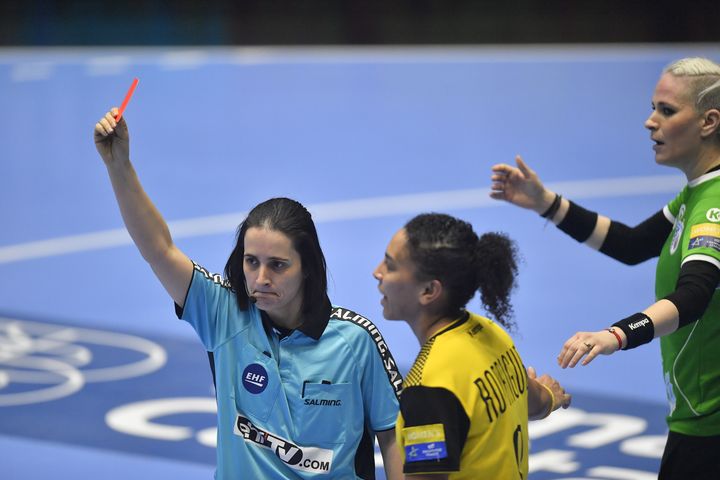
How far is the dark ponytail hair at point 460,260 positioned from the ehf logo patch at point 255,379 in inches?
27.8

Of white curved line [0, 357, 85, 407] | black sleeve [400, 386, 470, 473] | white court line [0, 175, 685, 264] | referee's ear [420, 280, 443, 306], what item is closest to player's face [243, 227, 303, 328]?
referee's ear [420, 280, 443, 306]

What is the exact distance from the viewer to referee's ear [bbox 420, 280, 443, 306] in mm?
3018

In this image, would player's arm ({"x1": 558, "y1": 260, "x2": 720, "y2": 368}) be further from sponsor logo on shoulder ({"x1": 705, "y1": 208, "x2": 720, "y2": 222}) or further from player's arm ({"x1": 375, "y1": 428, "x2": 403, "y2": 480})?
player's arm ({"x1": 375, "y1": 428, "x2": 403, "y2": 480})

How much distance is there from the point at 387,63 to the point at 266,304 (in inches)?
552

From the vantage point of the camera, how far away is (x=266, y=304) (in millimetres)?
3438

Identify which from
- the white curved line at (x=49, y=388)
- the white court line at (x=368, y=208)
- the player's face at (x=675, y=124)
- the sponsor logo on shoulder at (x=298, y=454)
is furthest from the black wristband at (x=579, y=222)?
the white court line at (x=368, y=208)

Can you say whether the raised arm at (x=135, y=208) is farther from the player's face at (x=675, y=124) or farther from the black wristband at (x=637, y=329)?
the player's face at (x=675, y=124)

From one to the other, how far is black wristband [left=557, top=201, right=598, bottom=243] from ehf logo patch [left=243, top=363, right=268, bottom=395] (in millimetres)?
1539

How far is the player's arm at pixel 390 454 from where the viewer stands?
3.43m

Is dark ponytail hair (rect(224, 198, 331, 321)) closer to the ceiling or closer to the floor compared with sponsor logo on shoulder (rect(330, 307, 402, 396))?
closer to the ceiling

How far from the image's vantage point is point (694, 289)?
341 centimetres

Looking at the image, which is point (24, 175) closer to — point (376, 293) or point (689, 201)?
point (376, 293)

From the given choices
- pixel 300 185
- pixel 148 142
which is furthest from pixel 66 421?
pixel 148 142

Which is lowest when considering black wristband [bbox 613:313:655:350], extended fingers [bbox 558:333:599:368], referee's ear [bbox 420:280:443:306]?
extended fingers [bbox 558:333:599:368]
